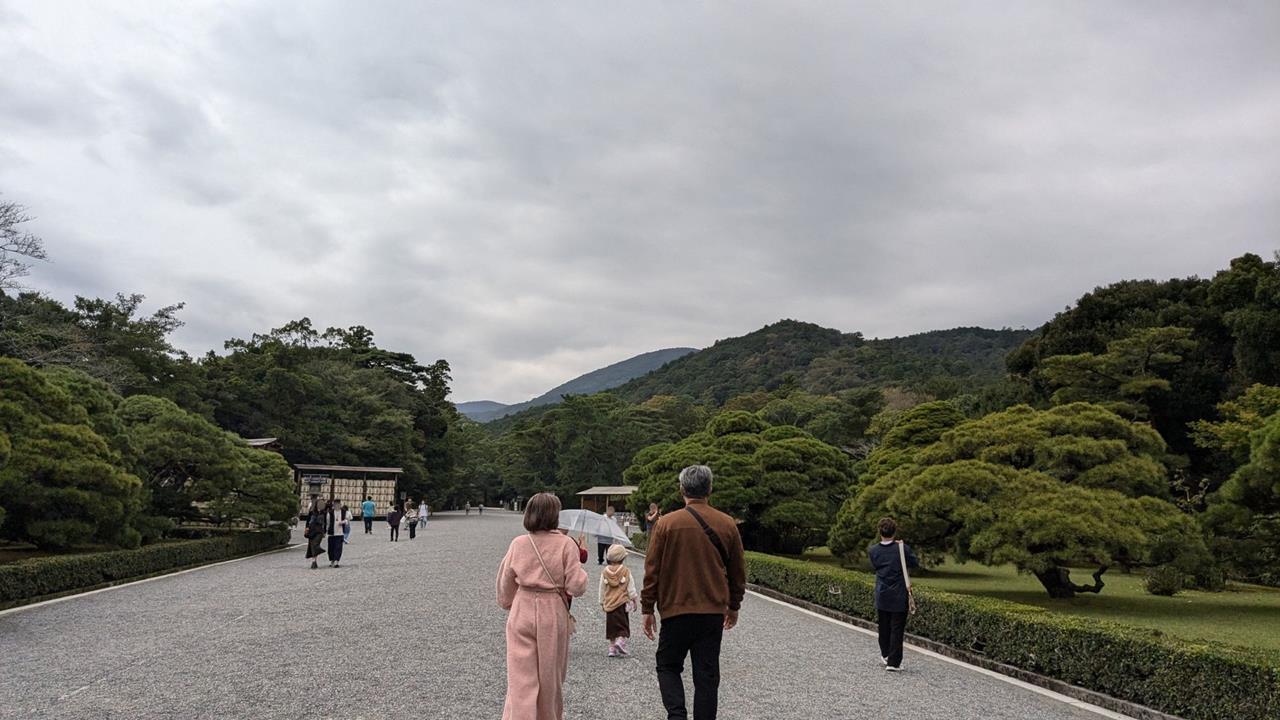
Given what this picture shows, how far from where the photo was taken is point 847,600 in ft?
37.7

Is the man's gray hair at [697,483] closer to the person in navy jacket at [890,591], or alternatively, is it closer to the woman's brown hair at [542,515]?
the woman's brown hair at [542,515]

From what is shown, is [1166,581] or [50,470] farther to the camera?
[1166,581]

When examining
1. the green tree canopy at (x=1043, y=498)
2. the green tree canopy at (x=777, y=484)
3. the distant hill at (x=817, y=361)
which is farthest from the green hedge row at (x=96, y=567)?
the distant hill at (x=817, y=361)

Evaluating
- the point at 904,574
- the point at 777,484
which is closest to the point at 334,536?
the point at 777,484

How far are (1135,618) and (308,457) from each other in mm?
44542

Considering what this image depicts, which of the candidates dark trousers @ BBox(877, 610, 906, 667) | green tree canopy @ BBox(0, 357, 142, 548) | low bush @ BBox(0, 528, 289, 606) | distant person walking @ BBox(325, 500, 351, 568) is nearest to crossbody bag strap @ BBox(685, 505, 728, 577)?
dark trousers @ BBox(877, 610, 906, 667)

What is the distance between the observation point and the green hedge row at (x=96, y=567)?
35.8ft

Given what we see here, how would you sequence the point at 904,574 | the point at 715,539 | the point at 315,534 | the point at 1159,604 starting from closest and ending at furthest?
A: 1. the point at 715,539
2. the point at 904,574
3. the point at 1159,604
4. the point at 315,534

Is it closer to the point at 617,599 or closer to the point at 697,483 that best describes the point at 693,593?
the point at 697,483

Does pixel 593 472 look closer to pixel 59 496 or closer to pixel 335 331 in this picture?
pixel 335 331

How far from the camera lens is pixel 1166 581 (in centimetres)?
1391

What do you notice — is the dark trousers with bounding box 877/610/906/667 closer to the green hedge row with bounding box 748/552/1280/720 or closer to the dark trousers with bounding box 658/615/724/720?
the green hedge row with bounding box 748/552/1280/720

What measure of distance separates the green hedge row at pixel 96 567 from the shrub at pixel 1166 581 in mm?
17095

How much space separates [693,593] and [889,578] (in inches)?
150
